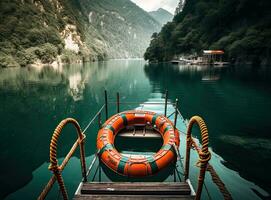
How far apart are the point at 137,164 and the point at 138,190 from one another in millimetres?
1394

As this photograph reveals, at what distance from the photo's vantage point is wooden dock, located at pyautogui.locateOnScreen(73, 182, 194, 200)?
16.1 ft

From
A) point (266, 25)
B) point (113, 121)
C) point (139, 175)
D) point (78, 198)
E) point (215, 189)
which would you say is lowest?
point (215, 189)

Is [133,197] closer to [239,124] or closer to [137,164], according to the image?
[137,164]

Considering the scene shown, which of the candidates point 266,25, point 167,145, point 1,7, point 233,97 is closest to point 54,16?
point 1,7

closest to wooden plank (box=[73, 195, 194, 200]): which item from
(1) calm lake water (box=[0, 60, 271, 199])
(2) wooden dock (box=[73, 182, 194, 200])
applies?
(2) wooden dock (box=[73, 182, 194, 200])

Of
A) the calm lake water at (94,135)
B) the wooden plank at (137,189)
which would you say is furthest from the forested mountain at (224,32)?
the wooden plank at (137,189)

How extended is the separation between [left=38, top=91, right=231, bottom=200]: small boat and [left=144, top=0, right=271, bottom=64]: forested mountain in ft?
161

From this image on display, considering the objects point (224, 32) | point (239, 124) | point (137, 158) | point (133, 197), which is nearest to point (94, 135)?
point (137, 158)

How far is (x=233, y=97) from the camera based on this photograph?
21.5 metres

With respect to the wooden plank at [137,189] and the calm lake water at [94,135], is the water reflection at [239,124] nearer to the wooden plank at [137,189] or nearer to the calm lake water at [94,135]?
the calm lake water at [94,135]

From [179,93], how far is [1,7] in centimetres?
9408

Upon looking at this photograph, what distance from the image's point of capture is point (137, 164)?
6543mm

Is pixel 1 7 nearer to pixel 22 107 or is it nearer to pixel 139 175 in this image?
pixel 22 107

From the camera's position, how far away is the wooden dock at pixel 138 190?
490 centimetres
